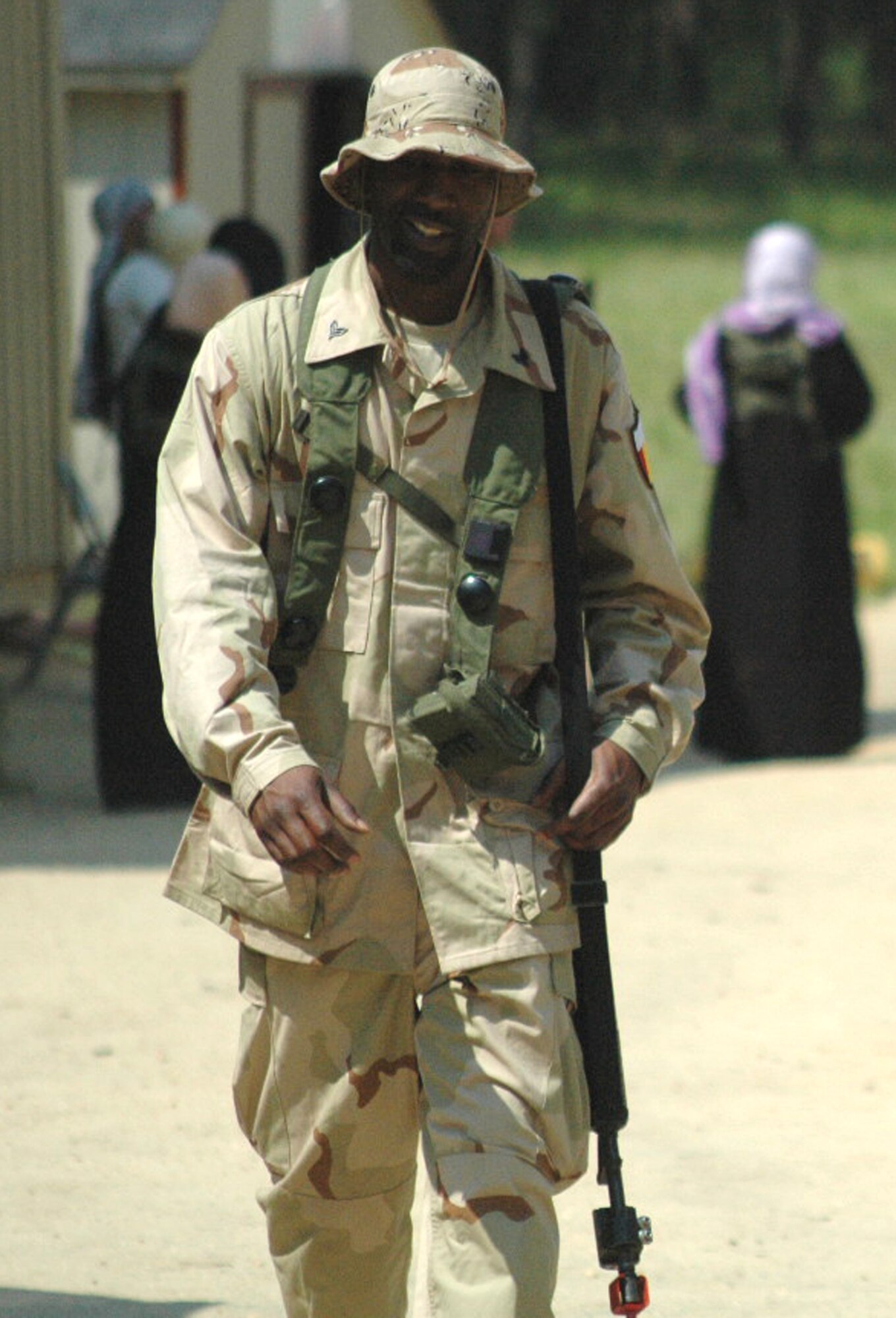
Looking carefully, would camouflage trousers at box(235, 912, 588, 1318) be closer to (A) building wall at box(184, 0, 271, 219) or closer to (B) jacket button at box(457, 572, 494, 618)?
(B) jacket button at box(457, 572, 494, 618)

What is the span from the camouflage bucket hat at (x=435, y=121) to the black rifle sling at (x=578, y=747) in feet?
0.79

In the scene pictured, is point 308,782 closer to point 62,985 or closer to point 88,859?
point 62,985

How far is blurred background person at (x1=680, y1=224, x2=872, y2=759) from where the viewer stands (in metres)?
8.84

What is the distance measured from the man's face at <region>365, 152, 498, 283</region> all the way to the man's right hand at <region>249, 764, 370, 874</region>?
0.63 m

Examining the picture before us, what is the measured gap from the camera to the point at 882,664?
11.6m

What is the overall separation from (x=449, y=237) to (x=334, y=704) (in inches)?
22.4

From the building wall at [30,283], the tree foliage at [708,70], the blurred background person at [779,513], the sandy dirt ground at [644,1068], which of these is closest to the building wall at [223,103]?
the building wall at [30,283]

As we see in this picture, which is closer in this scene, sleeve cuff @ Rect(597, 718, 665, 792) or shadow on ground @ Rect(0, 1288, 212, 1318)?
sleeve cuff @ Rect(597, 718, 665, 792)

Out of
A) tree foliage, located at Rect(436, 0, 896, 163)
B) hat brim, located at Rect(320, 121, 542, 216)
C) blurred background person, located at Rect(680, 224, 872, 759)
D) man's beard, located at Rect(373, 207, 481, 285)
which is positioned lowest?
tree foliage, located at Rect(436, 0, 896, 163)

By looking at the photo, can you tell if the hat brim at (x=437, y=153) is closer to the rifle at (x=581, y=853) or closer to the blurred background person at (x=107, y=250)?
the rifle at (x=581, y=853)

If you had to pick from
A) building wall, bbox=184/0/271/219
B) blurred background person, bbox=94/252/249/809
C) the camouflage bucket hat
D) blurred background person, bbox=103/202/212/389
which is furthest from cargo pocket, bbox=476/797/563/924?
building wall, bbox=184/0/271/219

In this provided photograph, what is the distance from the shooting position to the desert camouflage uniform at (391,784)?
2.97m

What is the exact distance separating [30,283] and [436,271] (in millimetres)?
6097

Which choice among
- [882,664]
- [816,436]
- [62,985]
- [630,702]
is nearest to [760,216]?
[882,664]
